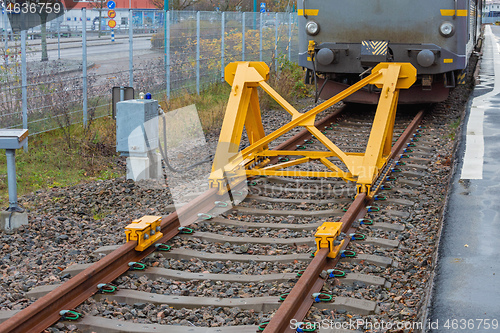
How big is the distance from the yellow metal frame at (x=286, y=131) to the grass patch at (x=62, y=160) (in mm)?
2097

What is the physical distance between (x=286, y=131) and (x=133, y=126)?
2.01 meters

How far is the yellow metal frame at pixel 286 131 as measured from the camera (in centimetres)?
694

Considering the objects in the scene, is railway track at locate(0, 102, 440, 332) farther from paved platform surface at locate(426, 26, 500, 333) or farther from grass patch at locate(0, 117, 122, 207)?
grass patch at locate(0, 117, 122, 207)

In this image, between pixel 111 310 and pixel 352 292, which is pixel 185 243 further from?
pixel 352 292

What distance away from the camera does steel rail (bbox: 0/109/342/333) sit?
373 centimetres

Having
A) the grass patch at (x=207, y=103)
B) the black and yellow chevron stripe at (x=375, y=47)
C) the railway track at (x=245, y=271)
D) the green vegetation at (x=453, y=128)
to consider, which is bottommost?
the railway track at (x=245, y=271)

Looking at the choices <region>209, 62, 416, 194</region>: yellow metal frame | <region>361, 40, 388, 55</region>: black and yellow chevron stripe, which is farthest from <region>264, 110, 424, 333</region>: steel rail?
<region>361, 40, 388, 55</region>: black and yellow chevron stripe

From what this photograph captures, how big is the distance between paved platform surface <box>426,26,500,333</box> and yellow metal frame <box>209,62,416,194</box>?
0.99 m

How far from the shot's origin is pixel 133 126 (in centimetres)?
768

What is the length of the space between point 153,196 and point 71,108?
14.4 ft

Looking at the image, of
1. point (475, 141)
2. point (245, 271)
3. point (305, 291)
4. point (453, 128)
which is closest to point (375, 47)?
point (453, 128)

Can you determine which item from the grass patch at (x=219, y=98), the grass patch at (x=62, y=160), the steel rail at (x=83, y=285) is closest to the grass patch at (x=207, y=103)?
the grass patch at (x=219, y=98)

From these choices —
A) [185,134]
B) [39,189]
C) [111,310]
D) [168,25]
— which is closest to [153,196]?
[39,189]

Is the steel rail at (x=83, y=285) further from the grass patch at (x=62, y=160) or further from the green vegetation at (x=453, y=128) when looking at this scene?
the green vegetation at (x=453, y=128)
